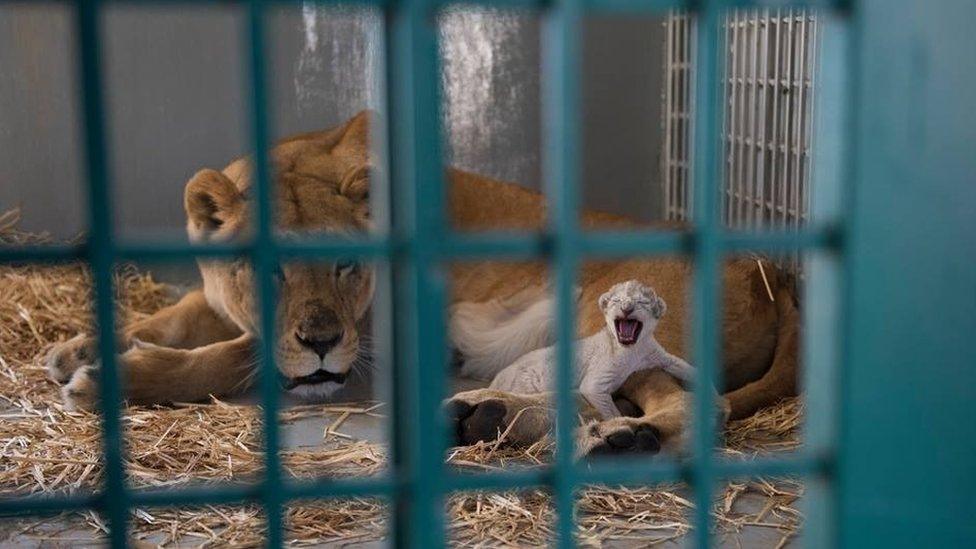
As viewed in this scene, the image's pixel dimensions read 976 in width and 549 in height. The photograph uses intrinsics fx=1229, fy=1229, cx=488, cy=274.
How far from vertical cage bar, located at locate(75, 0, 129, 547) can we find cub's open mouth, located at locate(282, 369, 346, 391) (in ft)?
7.14

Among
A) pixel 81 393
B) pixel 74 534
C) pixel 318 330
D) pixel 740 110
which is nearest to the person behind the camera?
pixel 74 534

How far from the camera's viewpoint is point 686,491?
8.21 ft

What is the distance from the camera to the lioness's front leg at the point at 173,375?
3.13 metres

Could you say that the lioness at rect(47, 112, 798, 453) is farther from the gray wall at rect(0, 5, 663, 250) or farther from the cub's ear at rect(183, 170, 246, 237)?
the gray wall at rect(0, 5, 663, 250)

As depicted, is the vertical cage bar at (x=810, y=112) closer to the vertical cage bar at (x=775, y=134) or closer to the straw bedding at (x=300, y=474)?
the vertical cage bar at (x=775, y=134)

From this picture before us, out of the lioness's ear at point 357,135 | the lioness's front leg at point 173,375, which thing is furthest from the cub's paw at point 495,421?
the lioness's ear at point 357,135

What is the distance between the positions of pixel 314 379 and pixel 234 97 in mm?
1785

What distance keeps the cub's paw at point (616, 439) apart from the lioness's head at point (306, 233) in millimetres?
910

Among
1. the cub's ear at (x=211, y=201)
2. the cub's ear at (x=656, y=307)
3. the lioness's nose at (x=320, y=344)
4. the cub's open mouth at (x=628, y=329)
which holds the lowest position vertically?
the lioness's nose at (x=320, y=344)

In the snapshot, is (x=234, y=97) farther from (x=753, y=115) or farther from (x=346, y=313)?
(x=753, y=115)

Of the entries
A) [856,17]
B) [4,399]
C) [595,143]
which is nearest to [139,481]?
[4,399]

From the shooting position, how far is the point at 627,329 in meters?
2.83

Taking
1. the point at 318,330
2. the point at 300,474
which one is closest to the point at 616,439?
the point at 300,474

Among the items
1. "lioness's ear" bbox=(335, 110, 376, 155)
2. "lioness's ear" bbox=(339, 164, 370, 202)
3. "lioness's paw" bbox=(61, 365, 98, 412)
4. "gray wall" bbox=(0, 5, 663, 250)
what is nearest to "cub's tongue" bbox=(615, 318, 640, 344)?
"lioness's ear" bbox=(339, 164, 370, 202)
